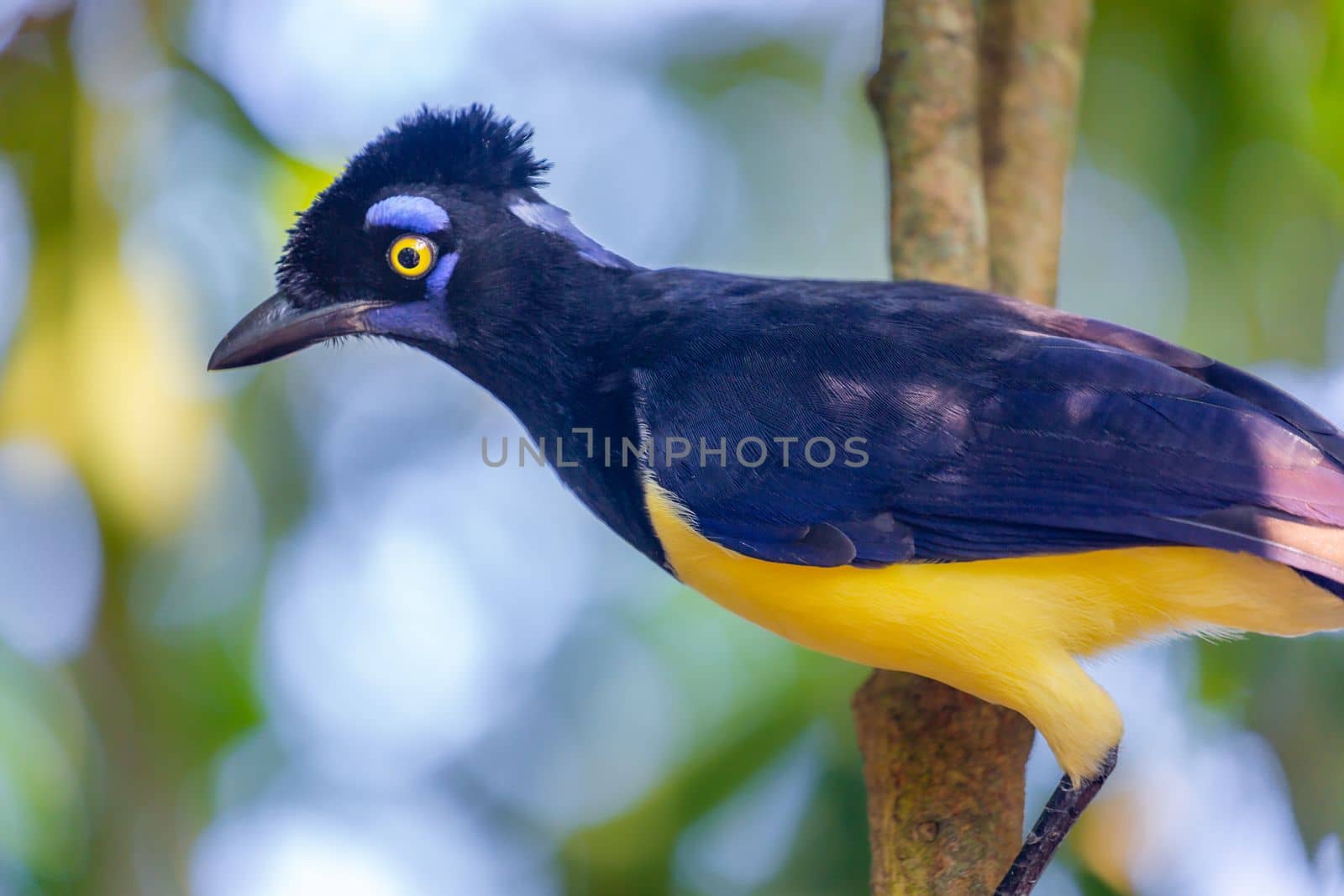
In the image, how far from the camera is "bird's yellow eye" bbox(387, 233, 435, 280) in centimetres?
348

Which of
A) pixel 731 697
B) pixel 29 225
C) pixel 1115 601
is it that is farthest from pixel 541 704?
pixel 1115 601

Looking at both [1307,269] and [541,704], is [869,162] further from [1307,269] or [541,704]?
[541,704]

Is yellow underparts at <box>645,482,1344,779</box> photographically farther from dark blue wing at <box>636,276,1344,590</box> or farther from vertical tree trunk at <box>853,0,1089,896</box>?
vertical tree trunk at <box>853,0,1089,896</box>

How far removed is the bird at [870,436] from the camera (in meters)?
3.05

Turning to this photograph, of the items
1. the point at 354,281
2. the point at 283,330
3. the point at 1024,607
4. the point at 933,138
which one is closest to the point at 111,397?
the point at 283,330

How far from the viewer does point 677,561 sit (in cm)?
338

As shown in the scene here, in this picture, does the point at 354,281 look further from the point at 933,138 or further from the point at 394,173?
the point at 933,138

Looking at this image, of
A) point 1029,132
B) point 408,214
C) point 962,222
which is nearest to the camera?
point 408,214

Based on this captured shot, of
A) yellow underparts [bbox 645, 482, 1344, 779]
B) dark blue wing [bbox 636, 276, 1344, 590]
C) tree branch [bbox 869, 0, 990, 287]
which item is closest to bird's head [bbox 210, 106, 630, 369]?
dark blue wing [bbox 636, 276, 1344, 590]

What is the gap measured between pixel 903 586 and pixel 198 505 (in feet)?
13.0

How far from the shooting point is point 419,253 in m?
3.50

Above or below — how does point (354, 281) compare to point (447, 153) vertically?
below

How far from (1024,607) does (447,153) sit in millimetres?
2069

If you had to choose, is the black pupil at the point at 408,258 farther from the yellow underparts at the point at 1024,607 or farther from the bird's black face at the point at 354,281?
the yellow underparts at the point at 1024,607
